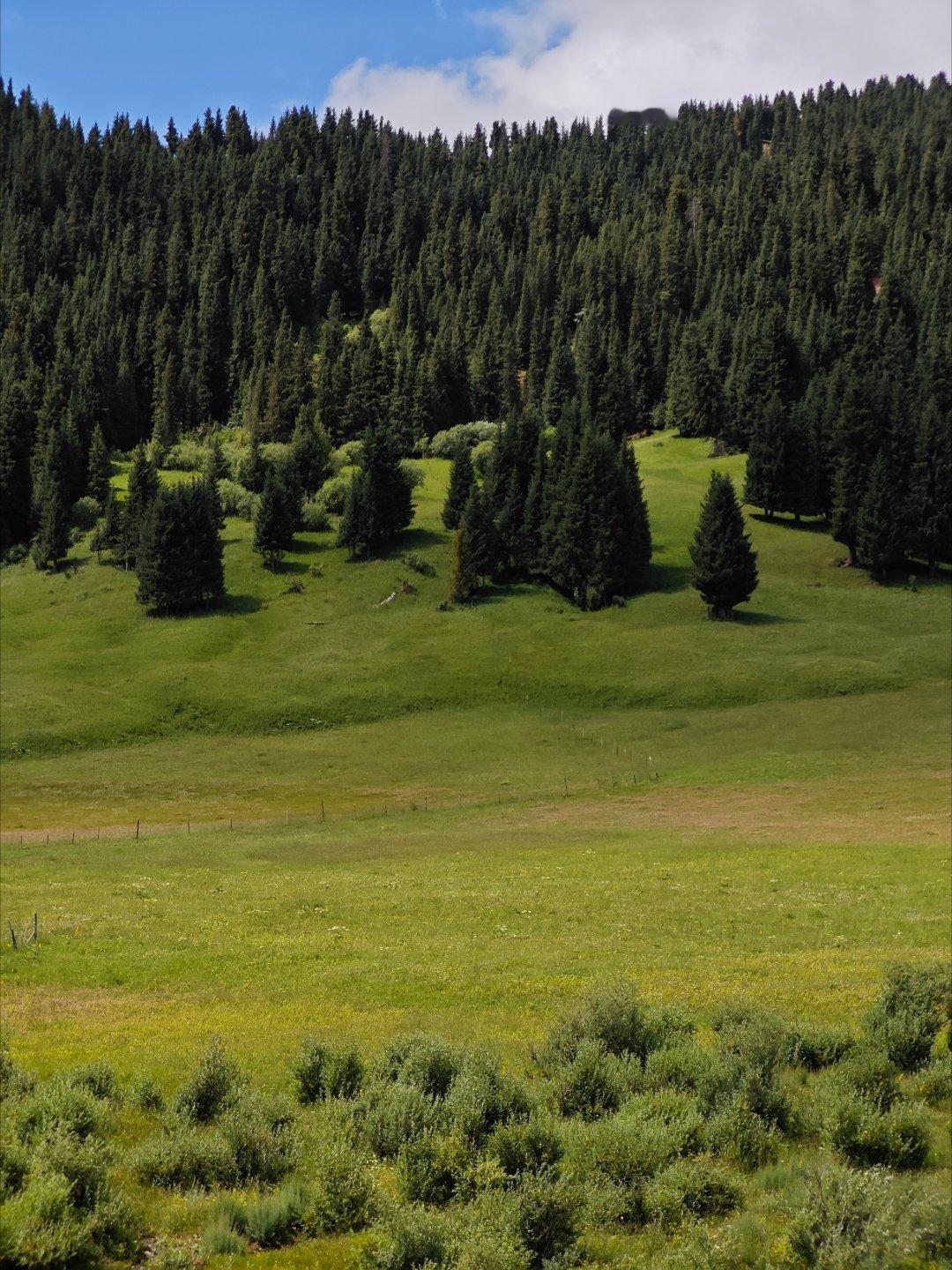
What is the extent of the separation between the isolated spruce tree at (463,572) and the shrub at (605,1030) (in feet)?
304

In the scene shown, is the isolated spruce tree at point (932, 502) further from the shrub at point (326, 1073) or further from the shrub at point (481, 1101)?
the shrub at point (326, 1073)

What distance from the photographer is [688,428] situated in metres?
186

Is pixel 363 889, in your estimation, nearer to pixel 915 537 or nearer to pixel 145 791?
pixel 145 791

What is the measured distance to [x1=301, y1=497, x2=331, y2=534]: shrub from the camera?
133m

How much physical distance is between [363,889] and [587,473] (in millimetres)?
86876

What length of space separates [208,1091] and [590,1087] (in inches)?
266

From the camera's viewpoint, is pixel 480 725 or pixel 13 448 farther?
pixel 13 448

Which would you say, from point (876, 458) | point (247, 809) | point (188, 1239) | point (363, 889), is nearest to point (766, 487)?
point (876, 458)

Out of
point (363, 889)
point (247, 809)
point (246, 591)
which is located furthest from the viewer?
point (246, 591)

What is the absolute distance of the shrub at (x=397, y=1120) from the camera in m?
15.7

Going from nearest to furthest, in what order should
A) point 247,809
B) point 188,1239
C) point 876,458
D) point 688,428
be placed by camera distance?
point 188,1239 → point 247,809 → point 876,458 → point 688,428

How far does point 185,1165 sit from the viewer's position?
15.0 metres

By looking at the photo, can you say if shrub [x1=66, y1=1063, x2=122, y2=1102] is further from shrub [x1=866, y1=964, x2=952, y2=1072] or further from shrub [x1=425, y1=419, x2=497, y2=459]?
shrub [x1=425, y1=419, x2=497, y2=459]

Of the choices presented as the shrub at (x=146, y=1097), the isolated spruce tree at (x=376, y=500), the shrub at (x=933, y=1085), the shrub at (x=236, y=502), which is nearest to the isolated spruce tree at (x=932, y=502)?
the isolated spruce tree at (x=376, y=500)
